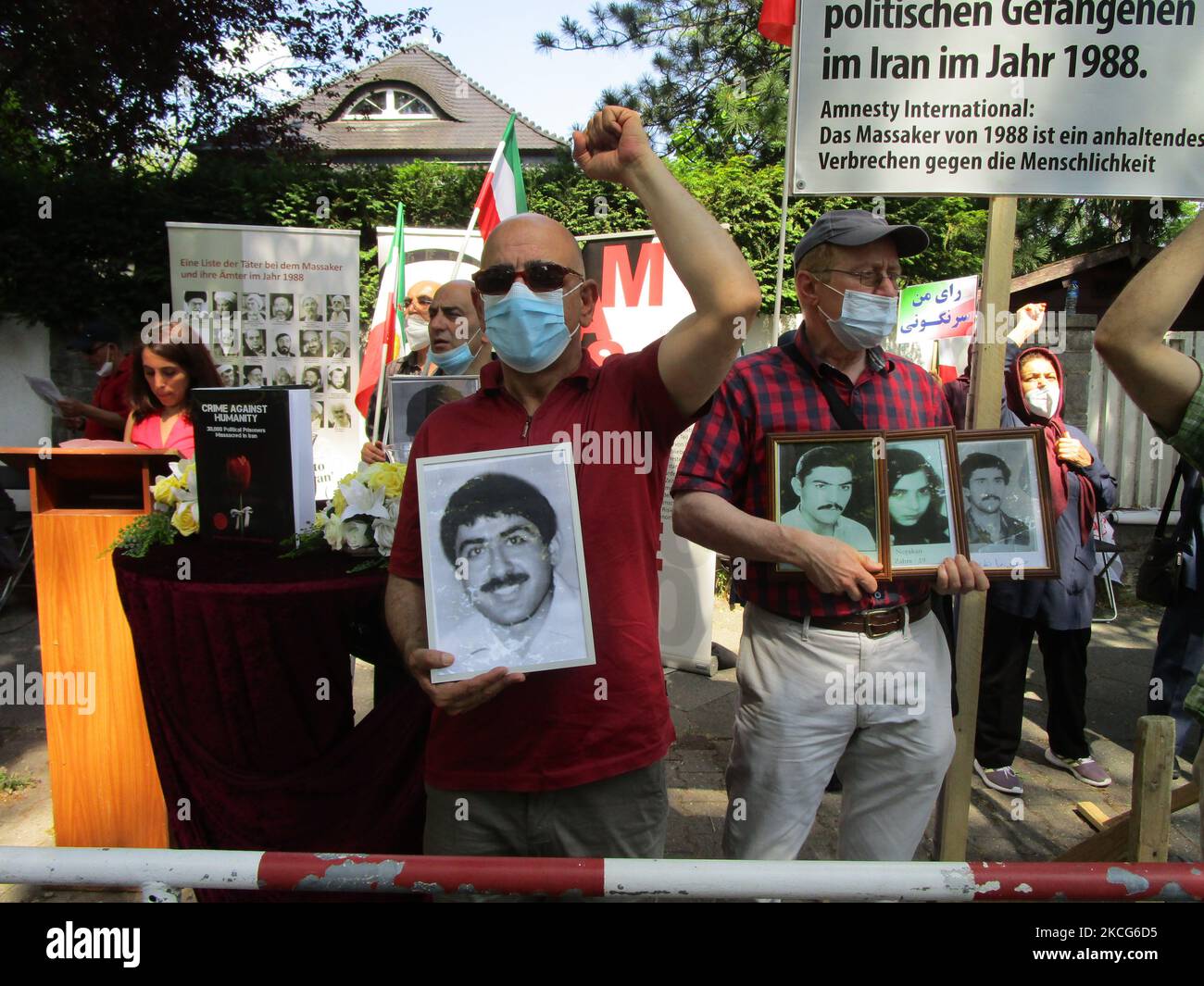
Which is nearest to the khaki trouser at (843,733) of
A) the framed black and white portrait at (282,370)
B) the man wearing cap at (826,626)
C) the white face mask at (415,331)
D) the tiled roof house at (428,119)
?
the man wearing cap at (826,626)

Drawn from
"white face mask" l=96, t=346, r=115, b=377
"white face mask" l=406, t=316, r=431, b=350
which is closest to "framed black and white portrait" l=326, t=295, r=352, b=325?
"white face mask" l=406, t=316, r=431, b=350

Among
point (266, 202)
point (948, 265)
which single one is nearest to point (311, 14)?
point (266, 202)

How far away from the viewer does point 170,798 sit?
2760 millimetres

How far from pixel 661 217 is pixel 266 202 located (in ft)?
31.3

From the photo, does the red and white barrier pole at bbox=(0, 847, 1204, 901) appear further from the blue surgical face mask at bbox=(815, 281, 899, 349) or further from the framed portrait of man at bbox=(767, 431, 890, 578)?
the blue surgical face mask at bbox=(815, 281, 899, 349)

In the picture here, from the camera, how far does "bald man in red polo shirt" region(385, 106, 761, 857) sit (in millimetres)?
1780

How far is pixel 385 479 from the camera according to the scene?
2842mm

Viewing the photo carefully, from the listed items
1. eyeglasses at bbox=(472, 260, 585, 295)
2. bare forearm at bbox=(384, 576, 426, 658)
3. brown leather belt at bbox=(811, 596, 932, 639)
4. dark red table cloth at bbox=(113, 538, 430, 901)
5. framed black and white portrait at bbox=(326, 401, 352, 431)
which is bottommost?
dark red table cloth at bbox=(113, 538, 430, 901)

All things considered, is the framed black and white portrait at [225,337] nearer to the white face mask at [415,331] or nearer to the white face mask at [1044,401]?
the white face mask at [415,331]

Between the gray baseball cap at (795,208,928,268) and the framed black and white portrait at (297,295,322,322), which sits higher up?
the framed black and white portrait at (297,295,322,322)

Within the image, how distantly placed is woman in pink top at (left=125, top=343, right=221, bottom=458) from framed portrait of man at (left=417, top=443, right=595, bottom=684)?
231cm

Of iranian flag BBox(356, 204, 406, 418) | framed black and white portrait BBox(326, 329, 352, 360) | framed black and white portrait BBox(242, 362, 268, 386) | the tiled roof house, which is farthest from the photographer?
the tiled roof house
